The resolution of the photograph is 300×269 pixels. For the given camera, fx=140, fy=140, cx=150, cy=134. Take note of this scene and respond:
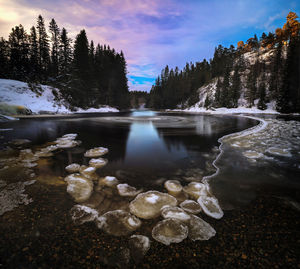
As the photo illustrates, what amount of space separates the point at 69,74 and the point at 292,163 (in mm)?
49189

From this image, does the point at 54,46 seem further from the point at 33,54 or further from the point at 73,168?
the point at 73,168

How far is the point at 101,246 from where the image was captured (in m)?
1.85

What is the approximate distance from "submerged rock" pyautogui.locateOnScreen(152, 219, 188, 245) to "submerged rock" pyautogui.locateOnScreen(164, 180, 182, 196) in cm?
90

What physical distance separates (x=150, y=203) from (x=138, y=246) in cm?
93

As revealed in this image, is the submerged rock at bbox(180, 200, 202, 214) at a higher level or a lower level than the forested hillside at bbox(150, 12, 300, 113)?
lower

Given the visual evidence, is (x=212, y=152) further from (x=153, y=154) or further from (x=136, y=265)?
(x=136, y=265)

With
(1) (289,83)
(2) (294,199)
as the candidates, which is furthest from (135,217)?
(1) (289,83)

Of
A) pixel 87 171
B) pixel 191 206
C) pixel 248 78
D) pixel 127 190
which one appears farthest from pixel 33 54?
pixel 248 78

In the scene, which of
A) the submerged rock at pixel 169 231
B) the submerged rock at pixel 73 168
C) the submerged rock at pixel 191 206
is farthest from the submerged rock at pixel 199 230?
the submerged rock at pixel 73 168

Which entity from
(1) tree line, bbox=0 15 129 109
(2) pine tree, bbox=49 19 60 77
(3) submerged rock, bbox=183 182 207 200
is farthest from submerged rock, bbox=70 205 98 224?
(2) pine tree, bbox=49 19 60 77

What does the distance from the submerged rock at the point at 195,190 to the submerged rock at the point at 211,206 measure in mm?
143

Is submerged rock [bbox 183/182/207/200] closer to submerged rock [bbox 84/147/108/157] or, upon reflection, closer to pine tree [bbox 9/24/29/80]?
submerged rock [bbox 84/147/108/157]

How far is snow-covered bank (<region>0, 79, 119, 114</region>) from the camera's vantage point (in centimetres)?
2422

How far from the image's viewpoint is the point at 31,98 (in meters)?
26.7
